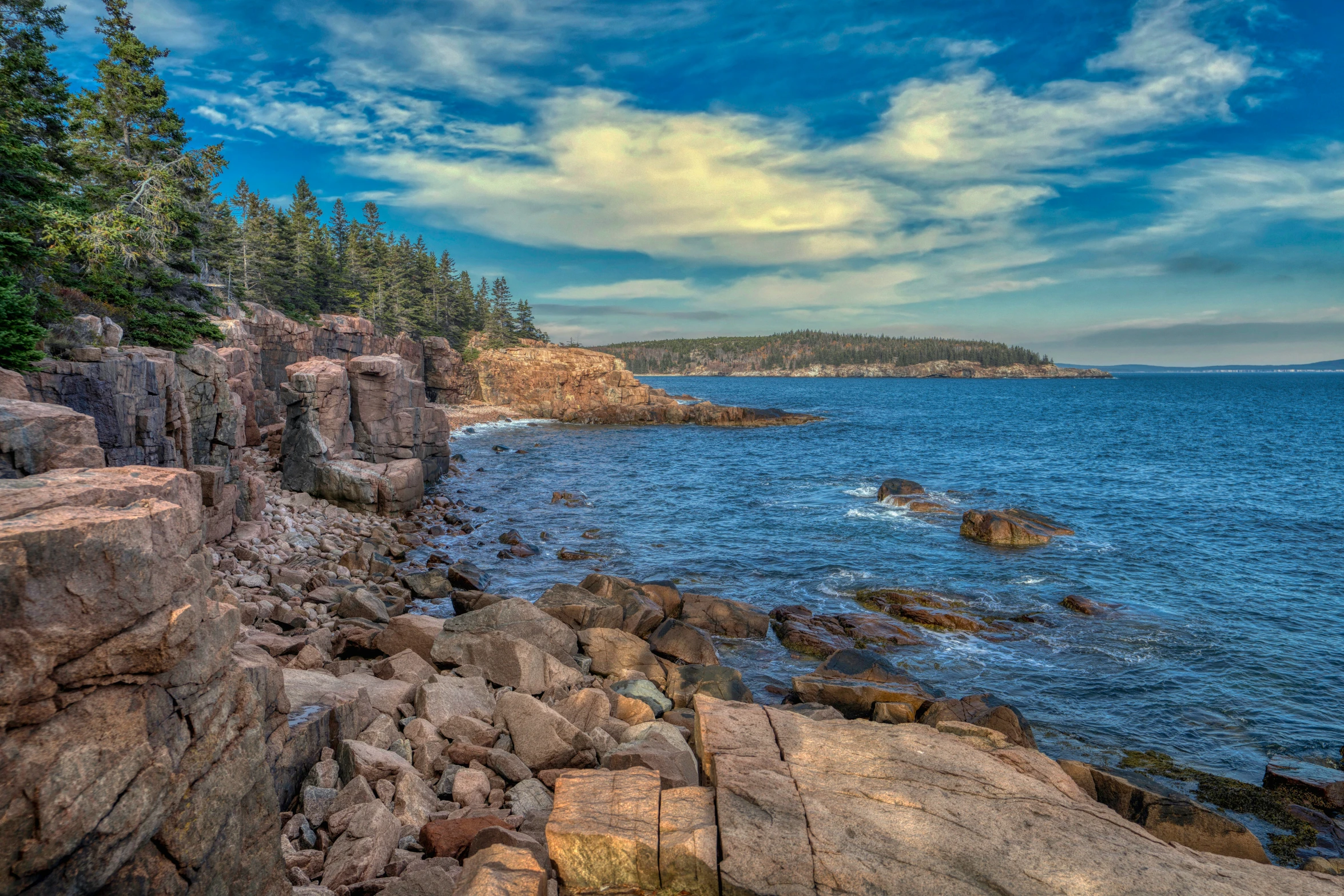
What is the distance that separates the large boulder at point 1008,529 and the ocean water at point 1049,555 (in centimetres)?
77

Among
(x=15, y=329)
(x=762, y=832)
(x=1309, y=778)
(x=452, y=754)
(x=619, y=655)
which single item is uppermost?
(x=15, y=329)

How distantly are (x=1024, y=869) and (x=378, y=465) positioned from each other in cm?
3114

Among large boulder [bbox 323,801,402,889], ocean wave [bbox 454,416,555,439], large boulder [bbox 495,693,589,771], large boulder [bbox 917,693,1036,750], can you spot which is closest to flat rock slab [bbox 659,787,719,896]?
large boulder [bbox 323,801,402,889]

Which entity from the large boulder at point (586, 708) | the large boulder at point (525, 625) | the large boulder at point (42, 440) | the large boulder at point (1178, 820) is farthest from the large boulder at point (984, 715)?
the large boulder at point (42, 440)

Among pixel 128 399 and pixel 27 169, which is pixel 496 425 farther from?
pixel 128 399

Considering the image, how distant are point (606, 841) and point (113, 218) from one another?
3109 centimetres

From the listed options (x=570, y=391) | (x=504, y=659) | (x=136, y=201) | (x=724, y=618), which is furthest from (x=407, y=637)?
(x=570, y=391)

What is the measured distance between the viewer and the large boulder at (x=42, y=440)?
7.62 meters

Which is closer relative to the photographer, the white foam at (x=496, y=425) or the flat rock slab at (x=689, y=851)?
the flat rock slab at (x=689, y=851)

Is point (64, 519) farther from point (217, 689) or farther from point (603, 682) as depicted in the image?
point (603, 682)

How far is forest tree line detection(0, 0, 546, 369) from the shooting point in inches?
816

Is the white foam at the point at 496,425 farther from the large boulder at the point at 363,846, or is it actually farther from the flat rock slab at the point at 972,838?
the flat rock slab at the point at 972,838

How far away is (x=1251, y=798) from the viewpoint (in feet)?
39.3

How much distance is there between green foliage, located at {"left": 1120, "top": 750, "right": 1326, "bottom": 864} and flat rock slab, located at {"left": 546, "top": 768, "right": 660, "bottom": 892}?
10.8m
